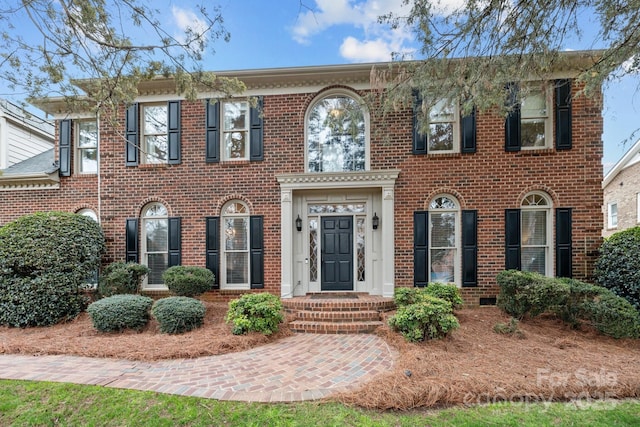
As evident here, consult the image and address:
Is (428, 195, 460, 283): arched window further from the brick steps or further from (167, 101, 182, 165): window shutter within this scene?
(167, 101, 182, 165): window shutter

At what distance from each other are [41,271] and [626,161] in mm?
19639

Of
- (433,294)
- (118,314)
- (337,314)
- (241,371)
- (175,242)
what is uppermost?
(175,242)

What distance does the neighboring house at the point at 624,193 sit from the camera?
10547 millimetres

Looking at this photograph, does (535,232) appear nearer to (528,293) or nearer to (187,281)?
(528,293)

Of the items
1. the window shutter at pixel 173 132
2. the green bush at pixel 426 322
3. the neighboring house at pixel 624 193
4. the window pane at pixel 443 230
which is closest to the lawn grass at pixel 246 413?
the green bush at pixel 426 322

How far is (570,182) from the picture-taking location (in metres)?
6.33

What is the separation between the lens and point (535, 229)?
648 centimetres

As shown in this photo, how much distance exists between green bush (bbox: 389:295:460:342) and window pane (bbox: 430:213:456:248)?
244 cm

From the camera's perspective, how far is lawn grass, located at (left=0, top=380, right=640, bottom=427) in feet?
8.77

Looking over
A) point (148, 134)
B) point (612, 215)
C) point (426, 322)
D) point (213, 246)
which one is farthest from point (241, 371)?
point (612, 215)

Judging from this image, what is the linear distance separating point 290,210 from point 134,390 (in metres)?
4.35

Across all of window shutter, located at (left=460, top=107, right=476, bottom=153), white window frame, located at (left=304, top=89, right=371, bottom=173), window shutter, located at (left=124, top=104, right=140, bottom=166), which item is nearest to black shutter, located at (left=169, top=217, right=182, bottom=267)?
window shutter, located at (left=124, top=104, right=140, bottom=166)

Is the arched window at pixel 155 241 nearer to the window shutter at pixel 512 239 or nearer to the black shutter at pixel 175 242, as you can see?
the black shutter at pixel 175 242

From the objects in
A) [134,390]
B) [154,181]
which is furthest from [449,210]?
[154,181]
